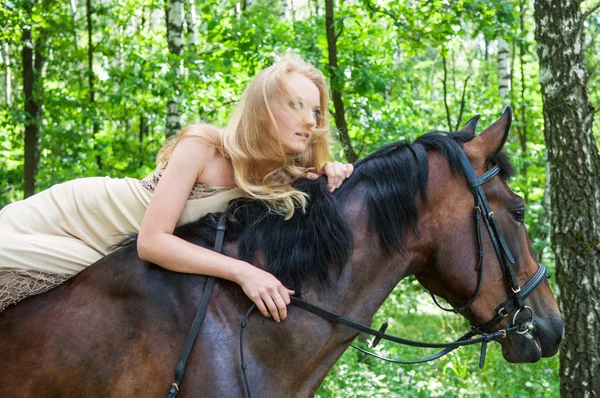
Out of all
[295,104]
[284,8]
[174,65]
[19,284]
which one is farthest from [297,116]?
[284,8]

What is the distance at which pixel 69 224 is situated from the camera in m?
2.80

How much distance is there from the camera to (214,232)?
2619 millimetres

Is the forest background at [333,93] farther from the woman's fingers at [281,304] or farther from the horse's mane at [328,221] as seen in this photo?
the woman's fingers at [281,304]

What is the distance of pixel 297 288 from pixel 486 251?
84cm

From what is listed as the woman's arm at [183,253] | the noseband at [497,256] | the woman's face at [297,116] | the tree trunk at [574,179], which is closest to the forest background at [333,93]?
the tree trunk at [574,179]

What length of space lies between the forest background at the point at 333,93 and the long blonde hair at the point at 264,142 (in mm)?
1532

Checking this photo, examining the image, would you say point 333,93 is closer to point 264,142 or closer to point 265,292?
point 264,142

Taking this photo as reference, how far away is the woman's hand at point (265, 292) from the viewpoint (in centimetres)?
240

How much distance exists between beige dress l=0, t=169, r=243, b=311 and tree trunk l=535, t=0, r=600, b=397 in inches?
122

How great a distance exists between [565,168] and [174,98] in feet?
20.6

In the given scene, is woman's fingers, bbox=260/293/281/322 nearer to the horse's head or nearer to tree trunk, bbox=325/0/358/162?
the horse's head

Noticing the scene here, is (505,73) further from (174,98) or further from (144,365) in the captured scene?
(144,365)

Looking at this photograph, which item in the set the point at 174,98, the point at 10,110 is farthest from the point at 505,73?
the point at 10,110

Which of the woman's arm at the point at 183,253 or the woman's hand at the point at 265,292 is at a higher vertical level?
the woman's arm at the point at 183,253
